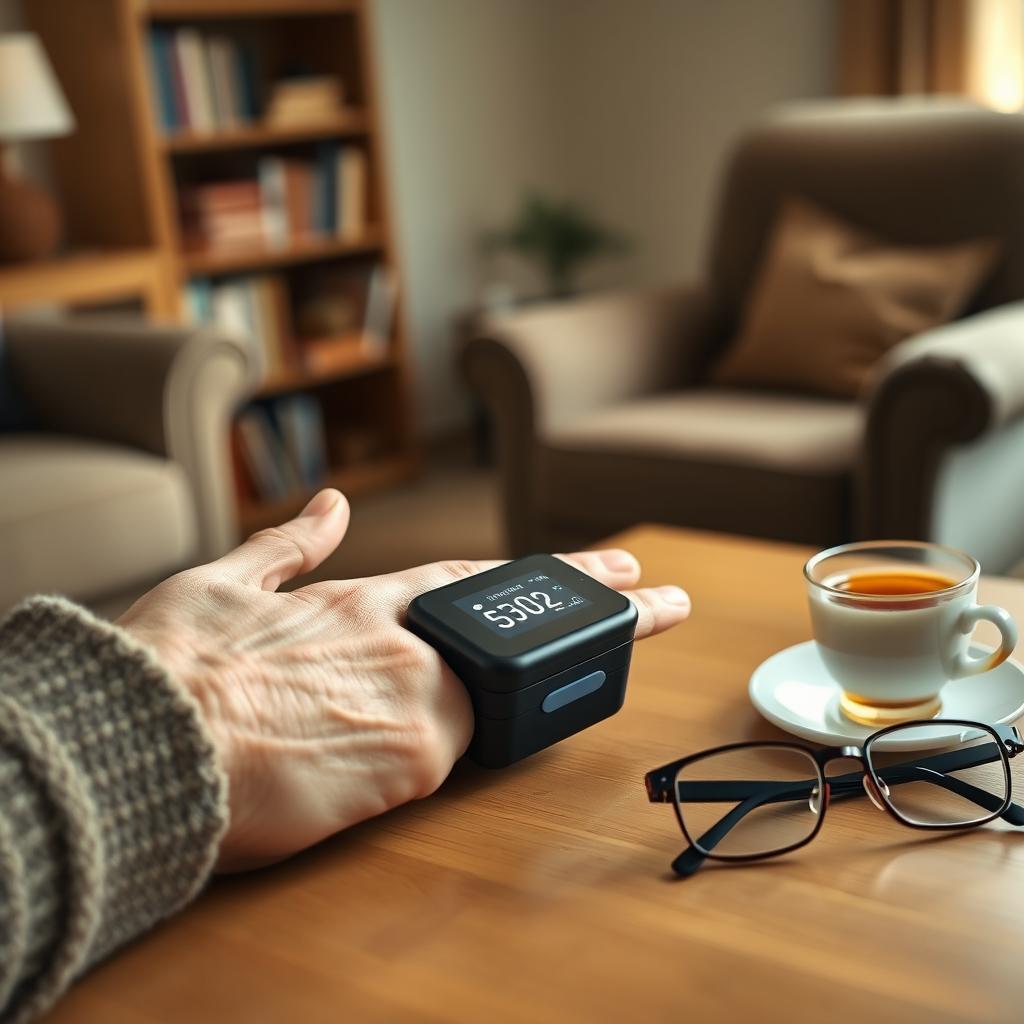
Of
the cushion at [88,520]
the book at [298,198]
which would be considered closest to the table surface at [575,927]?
the cushion at [88,520]

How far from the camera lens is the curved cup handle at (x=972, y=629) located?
0.78 metres

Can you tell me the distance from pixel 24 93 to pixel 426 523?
1.35 metres

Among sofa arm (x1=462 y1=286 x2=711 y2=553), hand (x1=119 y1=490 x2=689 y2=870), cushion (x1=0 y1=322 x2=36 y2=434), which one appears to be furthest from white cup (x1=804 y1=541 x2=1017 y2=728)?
cushion (x1=0 y1=322 x2=36 y2=434)

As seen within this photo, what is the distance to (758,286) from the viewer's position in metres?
2.58

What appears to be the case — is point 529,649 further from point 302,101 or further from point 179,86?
point 302,101

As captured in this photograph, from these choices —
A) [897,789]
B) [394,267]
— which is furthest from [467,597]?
[394,267]

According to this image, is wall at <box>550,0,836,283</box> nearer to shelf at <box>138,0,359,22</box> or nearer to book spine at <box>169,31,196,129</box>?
shelf at <box>138,0,359,22</box>

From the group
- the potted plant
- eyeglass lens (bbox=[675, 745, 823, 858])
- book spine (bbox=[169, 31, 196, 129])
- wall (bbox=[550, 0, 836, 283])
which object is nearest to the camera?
eyeglass lens (bbox=[675, 745, 823, 858])

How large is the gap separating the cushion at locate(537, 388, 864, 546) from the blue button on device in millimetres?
1245

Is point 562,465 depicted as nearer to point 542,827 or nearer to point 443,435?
point 542,827

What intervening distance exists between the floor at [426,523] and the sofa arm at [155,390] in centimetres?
30

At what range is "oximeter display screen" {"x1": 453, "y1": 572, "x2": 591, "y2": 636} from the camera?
76cm

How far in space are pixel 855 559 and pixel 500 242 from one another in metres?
3.51

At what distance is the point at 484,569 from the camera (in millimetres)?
858
